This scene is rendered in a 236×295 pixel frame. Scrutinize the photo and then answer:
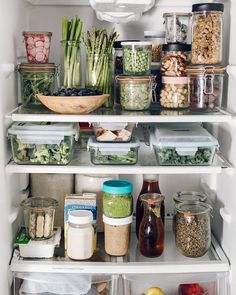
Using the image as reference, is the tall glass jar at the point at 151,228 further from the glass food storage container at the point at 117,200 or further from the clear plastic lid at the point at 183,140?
the clear plastic lid at the point at 183,140

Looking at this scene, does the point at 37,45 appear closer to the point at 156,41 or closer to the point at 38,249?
the point at 156,41

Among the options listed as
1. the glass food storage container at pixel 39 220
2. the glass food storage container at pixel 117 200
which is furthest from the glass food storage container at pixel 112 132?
the glass food storage container at pixel 39 220

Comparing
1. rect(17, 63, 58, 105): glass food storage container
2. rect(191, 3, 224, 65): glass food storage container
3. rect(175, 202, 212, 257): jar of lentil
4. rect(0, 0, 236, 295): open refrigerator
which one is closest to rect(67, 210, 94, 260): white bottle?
rect(0, 0, 236, 295): open refrigerator

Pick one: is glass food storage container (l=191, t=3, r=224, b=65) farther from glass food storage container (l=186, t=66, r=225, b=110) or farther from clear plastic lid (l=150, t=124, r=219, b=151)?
clear plastic lid (l=150, t=124, r=219, b=151)

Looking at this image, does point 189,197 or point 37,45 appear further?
point 189,197

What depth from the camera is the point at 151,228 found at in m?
1.66

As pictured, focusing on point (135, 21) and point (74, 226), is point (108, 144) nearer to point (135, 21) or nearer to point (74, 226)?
point (74, 226)

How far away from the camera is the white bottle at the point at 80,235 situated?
1629mm

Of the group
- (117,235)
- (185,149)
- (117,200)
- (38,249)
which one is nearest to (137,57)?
(185,149)

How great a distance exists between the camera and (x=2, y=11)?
4.92ft

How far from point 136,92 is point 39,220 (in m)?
0.50

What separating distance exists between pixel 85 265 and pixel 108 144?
0.37 metres

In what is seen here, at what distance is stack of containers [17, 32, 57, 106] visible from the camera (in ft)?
5.53

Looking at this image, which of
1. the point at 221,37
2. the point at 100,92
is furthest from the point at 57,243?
the point at 221,37
